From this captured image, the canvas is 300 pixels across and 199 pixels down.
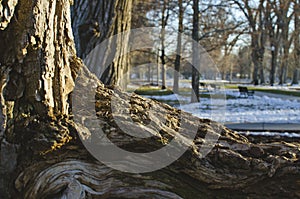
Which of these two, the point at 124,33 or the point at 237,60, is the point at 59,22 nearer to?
the point at 124,33

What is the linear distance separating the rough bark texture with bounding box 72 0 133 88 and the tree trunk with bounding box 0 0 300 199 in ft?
5.32

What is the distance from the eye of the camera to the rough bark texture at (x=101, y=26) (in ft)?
12.3

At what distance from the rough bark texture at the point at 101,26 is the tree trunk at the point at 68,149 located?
63.9 inches

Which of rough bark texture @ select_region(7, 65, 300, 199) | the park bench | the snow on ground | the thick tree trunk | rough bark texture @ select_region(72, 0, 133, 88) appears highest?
rough bark texture @ select_region(72, 0, 133, 88)

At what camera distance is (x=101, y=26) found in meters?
3.92

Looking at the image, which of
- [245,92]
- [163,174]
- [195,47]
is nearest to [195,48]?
[195,47]

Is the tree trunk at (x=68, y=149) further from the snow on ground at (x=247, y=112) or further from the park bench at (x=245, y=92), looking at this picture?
the park bench at (x=245, y=92)

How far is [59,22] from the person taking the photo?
2.11 m

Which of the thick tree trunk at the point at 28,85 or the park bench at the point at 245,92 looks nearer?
the thick tree trunk at the point at 28,85

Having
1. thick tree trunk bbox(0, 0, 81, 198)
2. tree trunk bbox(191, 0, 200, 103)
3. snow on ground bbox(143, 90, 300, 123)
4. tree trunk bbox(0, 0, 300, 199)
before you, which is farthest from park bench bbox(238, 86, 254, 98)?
thick tree trunk bbox(0, 0, 81, 198)

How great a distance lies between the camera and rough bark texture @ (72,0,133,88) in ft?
12.3

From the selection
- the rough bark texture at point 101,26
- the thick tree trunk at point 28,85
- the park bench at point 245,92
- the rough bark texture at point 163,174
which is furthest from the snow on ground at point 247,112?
the thick tree trunk at point 28,85

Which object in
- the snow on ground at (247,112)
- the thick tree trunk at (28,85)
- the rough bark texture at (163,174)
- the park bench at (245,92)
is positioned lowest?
the snow on ground at (247,112)

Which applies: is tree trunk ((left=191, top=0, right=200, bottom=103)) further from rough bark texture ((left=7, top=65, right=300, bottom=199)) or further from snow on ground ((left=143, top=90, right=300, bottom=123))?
rough bark texture ((left=7, top=65, right=300, bottom=199))
